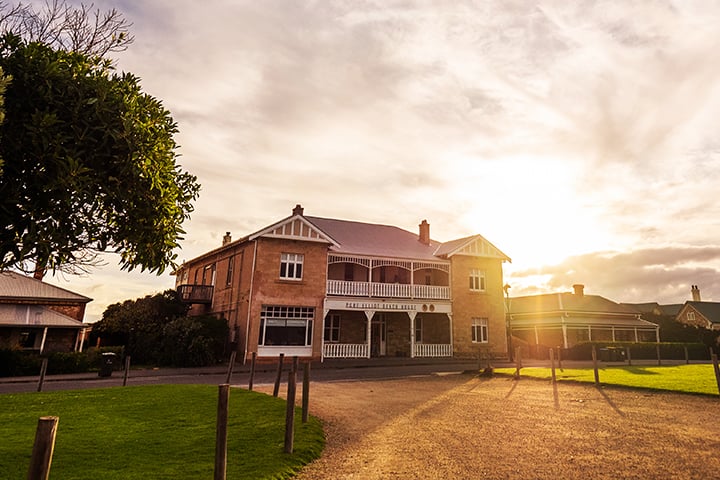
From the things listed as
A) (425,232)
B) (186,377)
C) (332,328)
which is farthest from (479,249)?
(186,377)

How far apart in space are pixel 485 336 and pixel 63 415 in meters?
27.1

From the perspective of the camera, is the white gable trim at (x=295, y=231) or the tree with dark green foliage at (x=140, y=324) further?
the white gable trim at (x=295, y=231)

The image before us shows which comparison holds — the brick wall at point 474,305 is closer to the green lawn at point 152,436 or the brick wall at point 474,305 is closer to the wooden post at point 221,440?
the green lawn at point 152,436

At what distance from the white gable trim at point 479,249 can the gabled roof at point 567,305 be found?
11.1 meters

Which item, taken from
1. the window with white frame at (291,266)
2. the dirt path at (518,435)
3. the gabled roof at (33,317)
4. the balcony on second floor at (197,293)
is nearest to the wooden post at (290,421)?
the dirt path at (518,435)

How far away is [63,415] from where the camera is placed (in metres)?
9.48

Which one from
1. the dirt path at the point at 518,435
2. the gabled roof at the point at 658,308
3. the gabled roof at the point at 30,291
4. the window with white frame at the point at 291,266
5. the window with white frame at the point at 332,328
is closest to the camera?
the dirt path at the point at 518,435

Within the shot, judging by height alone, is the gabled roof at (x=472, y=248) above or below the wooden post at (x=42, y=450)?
above

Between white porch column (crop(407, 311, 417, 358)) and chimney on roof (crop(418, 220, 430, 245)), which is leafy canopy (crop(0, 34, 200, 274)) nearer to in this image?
white porch column (crop(407, 311, 417, 358))

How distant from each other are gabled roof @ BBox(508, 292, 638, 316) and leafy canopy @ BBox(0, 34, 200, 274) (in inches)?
1560

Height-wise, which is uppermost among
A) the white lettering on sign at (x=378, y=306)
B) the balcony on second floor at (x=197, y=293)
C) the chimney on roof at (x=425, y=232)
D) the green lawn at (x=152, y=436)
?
the chimney on roof at (x=425, y=232)

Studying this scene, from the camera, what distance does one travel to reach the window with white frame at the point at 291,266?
27.0 m

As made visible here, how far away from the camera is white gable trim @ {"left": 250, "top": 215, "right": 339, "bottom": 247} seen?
26688 mm

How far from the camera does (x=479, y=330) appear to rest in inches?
1256
